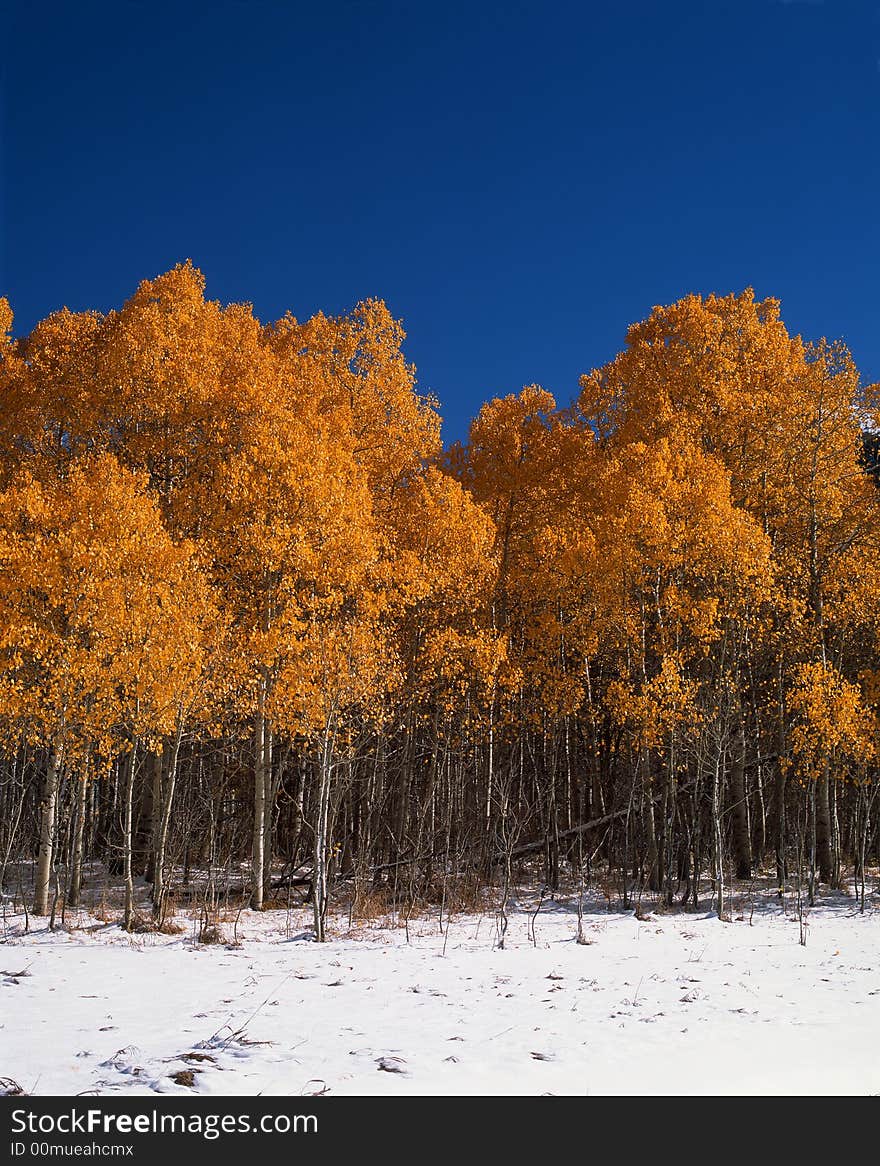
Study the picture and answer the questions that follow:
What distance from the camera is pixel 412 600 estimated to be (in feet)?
56.7

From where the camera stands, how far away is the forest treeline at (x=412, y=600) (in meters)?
14.2

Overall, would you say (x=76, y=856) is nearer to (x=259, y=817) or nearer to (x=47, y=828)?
(x=47, y=828)

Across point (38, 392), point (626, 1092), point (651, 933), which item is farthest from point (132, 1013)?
point (38, 392)

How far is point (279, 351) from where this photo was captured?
24.8 meters

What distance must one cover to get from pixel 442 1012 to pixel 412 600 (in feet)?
32.2

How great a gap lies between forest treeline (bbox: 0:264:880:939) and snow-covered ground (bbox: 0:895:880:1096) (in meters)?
1.97

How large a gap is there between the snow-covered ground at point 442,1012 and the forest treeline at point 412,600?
197 centimetres

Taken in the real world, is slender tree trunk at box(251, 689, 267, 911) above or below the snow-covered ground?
above

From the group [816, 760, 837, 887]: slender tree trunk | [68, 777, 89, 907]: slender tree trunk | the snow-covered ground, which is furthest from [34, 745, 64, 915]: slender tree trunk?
[816, 760, 837, 887]: slender tree trunk

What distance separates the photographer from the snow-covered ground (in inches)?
238

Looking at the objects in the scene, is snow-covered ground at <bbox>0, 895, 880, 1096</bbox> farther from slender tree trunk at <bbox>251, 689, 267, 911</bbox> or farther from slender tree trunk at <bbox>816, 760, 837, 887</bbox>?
slender tree trunk at <bbox>816, 760, 837, 887</bbox>

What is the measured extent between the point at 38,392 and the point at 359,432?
25.1 feet

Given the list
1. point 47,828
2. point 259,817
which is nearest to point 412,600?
point 259,817

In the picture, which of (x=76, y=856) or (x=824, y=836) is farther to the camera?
(x=824, y=836)
